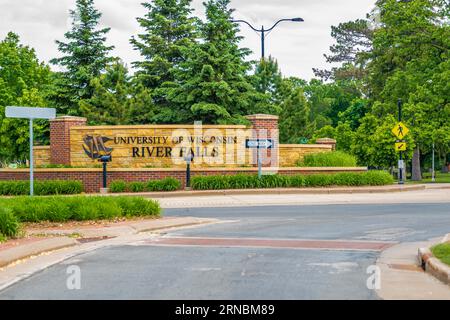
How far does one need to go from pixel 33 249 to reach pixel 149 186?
55.4 feet

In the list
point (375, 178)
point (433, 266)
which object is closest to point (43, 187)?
point (375, 178)

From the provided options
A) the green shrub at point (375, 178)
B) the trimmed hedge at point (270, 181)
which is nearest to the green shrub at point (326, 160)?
the green shrub at point (375, 178)

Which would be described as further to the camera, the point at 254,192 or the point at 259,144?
the point at 259,144

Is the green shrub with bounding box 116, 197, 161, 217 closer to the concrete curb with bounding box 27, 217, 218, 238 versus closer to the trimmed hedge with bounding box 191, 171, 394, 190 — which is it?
the concrete curb with bounding box 27, 217, 218, 238

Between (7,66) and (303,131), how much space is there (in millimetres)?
28843

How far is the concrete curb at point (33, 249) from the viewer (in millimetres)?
11359

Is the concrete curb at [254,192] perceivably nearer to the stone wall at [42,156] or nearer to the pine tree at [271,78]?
the stone wall at [42,156]

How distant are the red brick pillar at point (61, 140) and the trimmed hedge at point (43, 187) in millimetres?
4367

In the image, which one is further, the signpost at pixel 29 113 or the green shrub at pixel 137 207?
the signpost at pixel 29 113

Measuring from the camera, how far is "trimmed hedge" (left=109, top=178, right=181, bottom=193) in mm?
29156

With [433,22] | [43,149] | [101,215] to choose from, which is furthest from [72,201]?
[433,22]

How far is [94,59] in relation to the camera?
4588 cm

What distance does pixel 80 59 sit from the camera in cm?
4559

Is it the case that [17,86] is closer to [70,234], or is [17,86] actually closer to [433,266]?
[70,234]
